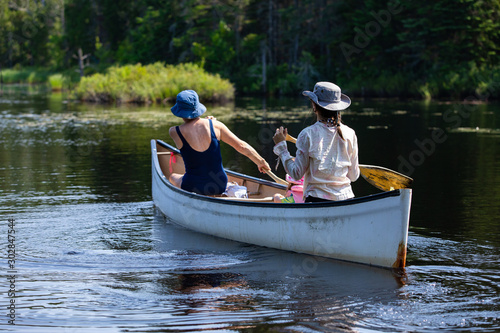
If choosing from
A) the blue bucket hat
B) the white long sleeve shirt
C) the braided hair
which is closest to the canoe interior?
the blue bucket hat

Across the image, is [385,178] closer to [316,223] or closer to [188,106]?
[316,223]

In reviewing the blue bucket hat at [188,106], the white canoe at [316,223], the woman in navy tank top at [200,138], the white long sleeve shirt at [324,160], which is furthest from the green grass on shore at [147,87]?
the white long sleeve shirt at [324,160]

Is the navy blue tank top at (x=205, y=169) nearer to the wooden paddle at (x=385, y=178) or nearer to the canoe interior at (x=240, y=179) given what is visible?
→ the canoe interior at (x=240, y=179)

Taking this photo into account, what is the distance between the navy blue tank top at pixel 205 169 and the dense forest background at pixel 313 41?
75.2 ft

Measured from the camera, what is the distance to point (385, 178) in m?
5.84

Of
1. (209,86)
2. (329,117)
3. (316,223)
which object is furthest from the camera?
(209,86)

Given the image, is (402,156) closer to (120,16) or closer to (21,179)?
(21,179)

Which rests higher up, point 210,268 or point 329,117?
point 329,117

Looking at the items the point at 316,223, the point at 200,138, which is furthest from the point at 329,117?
the point at 200,138

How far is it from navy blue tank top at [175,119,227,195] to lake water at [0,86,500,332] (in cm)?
54

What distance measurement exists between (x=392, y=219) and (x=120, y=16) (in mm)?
58207

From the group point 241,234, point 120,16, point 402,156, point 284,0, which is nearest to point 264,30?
point 284,0

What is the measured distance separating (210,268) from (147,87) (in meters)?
24.1

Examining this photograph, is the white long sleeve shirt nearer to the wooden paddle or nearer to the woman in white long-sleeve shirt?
the woman in white long-sleeve shirt
